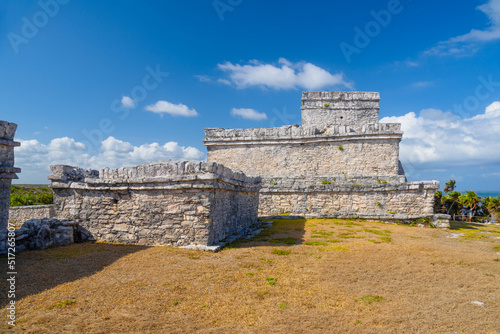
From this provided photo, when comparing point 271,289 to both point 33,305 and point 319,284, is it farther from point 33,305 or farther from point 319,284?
point 33,305

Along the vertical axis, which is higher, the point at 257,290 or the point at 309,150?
the point at 309,150

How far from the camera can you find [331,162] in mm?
16516

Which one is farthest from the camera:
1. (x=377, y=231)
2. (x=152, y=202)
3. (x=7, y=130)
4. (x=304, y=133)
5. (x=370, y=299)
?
(x=304, y=133)

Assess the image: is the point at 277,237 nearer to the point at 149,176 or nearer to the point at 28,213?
the point at 149,176

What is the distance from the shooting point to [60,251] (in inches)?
275

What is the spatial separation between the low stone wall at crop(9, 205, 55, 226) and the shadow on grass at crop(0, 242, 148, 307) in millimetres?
10815

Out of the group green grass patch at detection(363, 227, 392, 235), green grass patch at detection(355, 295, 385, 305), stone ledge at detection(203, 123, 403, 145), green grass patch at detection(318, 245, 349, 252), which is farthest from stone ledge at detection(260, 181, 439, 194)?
green grass patch at detection(355, 295, 385, 305)

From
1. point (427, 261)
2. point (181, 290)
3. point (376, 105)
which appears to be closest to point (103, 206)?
point (181, 290)

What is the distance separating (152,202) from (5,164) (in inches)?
183

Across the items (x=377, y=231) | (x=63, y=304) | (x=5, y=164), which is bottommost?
(x=63, y=304)

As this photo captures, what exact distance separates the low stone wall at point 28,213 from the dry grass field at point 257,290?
11.1m

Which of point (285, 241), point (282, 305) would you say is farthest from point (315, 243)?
point (282, 305)

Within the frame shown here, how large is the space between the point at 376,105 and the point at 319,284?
1810 centimetres

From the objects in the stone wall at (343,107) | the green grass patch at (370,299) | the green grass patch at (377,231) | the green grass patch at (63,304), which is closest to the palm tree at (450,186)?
the stone wall at (343,107)
